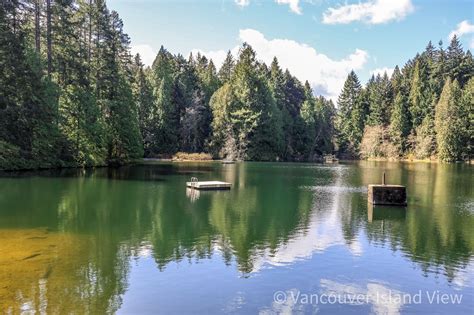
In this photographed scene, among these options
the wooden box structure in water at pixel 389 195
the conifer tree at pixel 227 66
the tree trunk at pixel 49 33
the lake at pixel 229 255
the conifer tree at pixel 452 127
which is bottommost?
the lake at pixel 229 255

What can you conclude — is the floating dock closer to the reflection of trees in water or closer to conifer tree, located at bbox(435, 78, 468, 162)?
the reflection of trees in water

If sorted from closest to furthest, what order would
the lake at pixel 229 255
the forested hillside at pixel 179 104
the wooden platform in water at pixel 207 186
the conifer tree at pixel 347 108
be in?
the lake at pixel 229 255
the wooden platform in water at pixel 207 186
the forested hillside at pixel 179 104
the conifer tree at pixel 347 108

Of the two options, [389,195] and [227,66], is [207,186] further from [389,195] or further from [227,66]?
[227,66]

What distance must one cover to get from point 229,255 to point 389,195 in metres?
16.5

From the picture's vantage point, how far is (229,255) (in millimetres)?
15703

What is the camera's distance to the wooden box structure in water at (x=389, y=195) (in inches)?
1125

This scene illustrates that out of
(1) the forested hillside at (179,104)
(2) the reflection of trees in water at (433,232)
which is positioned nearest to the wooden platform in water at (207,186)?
(2) the reflection of trees in water at (433,232)

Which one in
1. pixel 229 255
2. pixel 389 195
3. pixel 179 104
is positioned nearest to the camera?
pixel 229 255

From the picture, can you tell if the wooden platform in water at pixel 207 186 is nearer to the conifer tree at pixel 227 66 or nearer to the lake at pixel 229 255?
the lake at pixel 229 255

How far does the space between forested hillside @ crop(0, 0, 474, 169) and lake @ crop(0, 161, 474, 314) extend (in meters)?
18.8

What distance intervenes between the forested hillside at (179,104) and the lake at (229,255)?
18.8 meters

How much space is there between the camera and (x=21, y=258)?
14023mm

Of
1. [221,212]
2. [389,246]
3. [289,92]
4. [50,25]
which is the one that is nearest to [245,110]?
[289,92]

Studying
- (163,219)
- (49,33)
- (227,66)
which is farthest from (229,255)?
(227,66)
